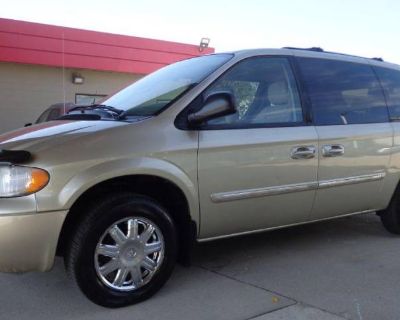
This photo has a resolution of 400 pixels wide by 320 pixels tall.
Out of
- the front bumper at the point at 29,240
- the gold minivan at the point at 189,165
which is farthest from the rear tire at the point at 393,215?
the front bumper at the point at 29,240

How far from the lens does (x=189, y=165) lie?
153 inches

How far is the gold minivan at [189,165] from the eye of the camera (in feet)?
11.1

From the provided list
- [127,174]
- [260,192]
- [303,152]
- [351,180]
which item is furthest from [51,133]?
[351,180]

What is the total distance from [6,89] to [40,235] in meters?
11.9

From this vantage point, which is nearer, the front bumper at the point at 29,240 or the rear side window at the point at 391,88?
the front bumper at the point at 29,240

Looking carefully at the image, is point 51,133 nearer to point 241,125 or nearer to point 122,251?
point 122,251

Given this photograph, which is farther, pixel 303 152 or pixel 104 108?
pixel 303 152

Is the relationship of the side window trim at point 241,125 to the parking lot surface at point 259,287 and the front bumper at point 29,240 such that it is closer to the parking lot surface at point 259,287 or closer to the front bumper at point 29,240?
the front bumper at point 29,240

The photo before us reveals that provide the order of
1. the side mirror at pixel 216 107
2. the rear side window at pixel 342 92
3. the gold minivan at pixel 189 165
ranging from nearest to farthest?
the gold minivan at pixel 189 165
the side mirror at pixel 216 107
the rear side window at pixel 342 92

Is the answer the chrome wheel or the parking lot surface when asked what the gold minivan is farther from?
the parking lot surface

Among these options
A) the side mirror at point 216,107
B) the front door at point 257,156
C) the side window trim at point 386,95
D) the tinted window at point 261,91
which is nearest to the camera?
the side mirror at point 216,107

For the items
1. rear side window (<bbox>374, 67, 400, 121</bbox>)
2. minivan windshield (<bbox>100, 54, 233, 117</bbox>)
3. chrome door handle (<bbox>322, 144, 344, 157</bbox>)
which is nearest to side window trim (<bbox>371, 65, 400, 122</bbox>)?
rear side window (<bbox>374, 67, 400, 121</bbox>)

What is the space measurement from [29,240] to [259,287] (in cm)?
174

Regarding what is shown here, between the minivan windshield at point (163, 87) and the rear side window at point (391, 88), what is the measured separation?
6.40ft
